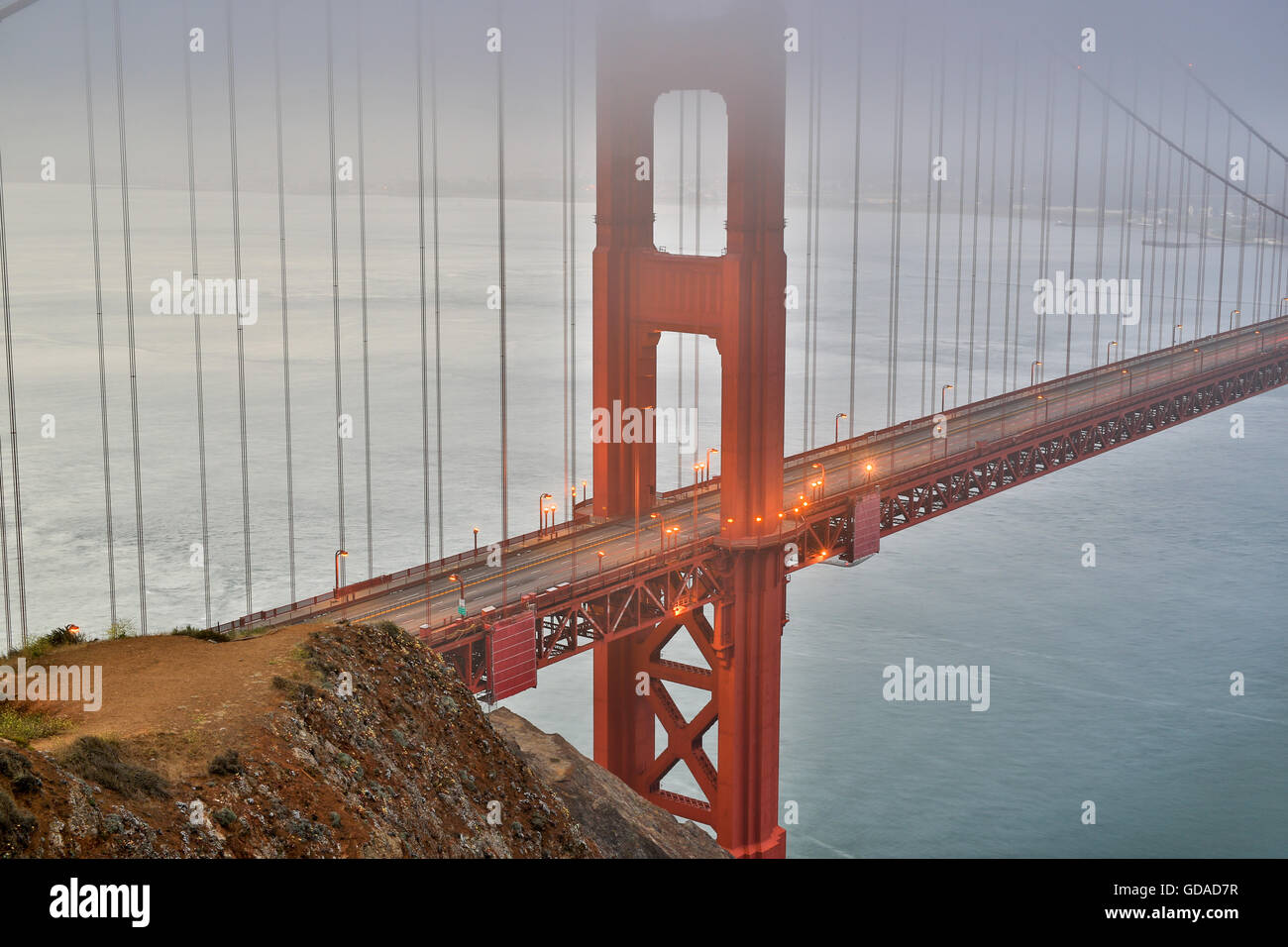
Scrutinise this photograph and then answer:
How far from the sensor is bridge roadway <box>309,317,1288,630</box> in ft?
99.6

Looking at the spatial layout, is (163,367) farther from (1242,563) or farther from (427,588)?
(427,588)

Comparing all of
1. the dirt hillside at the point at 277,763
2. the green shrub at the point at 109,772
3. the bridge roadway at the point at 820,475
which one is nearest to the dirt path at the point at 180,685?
the dirt hillside at the point at 277,763

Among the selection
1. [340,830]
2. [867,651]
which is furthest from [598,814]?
[867,651]

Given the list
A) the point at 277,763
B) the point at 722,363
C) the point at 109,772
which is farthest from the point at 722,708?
the point at 109,772

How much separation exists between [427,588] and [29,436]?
45475mm

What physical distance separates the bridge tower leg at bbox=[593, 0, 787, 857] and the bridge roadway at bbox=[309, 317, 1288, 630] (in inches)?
60.6

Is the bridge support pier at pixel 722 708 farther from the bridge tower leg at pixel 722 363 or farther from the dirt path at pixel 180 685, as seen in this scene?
the dirt path at pixel 180 685

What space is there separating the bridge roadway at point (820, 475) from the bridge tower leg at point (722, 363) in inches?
60.6

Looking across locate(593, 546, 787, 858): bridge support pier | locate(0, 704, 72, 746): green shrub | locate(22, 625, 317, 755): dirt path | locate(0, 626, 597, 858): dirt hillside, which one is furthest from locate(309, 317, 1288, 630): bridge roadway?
locate(0, 704, 72, 746): green shrub

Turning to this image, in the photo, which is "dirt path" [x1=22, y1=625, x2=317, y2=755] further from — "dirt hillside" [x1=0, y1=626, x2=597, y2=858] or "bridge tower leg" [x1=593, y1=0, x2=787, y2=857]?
"bridge tower leg" [x1=593, y1=0, x2=787, y2=857]

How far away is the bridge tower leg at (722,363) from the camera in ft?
108

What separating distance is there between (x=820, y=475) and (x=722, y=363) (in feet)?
36.7
